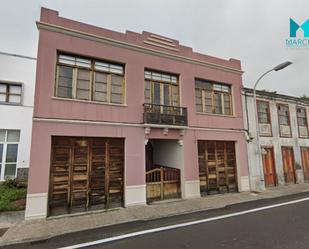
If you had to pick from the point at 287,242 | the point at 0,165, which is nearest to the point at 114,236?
the point at 287,242

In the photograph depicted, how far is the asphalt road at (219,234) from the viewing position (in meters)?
4.34

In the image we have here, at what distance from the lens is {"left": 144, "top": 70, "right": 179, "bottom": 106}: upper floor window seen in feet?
29.9

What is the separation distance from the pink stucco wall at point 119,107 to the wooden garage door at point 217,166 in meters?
Answer: 0.42

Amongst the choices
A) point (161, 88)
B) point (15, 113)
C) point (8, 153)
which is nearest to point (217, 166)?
point (161, 88)

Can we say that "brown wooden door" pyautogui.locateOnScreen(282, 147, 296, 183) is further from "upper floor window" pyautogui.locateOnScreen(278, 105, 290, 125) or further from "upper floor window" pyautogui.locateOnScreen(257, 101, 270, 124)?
"upper floor window" pyautogui.locateOnScreen(257, 101, 270, 124)

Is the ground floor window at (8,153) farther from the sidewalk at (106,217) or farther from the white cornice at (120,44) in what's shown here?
the white cornice at (120,44)

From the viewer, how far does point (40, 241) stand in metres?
4.88

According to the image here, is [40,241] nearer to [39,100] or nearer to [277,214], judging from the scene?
[39,100]

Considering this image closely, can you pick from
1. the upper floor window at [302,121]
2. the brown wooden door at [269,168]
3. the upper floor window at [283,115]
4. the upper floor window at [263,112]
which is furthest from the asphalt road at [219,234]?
the upper floor window at [302,121]

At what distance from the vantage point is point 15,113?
39.3 feet

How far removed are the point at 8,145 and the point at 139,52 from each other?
9.55 meters

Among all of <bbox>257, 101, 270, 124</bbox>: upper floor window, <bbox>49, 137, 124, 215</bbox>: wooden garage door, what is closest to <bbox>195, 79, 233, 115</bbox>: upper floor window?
<bbox>257, 101, 270, 124</bbox>: upper floor window

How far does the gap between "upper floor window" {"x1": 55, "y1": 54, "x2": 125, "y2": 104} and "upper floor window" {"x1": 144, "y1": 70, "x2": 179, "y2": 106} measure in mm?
1253

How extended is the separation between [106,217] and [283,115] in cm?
1277
